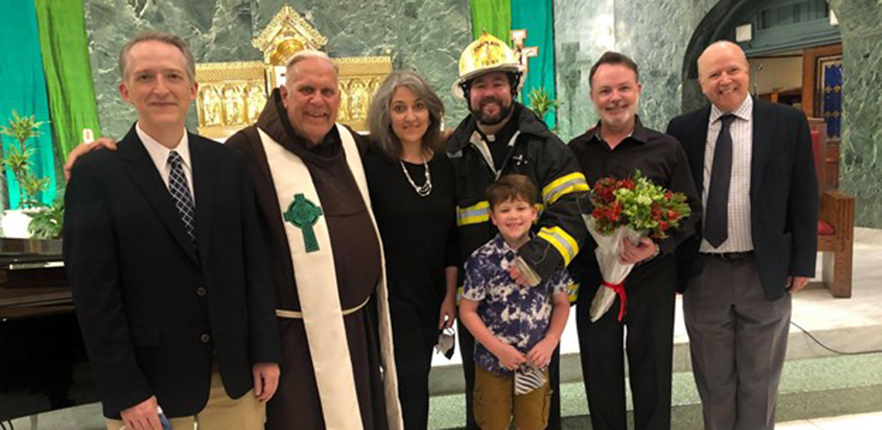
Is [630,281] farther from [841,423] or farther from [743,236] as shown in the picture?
[841,423]

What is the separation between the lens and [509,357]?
7.60 feet

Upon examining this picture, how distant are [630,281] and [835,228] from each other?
303cm

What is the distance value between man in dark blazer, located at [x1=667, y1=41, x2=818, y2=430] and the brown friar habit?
145 cm

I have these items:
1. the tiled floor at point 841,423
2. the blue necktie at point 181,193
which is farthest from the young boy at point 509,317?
the tiled floor at point 841,423

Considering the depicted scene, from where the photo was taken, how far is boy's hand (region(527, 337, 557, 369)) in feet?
7.69

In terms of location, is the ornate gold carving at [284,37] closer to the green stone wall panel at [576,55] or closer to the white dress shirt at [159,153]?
the green stone wall panel at [576,55]

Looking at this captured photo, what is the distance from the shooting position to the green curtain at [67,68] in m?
9.47

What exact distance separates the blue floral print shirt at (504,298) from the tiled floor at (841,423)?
78.8 inches

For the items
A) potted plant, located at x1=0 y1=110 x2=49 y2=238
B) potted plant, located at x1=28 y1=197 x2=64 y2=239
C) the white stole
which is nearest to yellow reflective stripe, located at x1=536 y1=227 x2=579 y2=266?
the white stole

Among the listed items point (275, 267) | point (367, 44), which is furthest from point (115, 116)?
point (275, 267)

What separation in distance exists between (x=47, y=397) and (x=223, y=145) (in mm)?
1414

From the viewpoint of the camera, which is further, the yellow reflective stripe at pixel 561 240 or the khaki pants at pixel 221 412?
the yellow reflective stripe at pixel 561 240

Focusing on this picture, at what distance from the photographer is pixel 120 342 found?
64.7 inches

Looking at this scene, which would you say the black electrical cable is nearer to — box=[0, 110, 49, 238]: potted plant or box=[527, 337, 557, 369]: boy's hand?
box=[527, 337, 557, 369]: boy's hand
